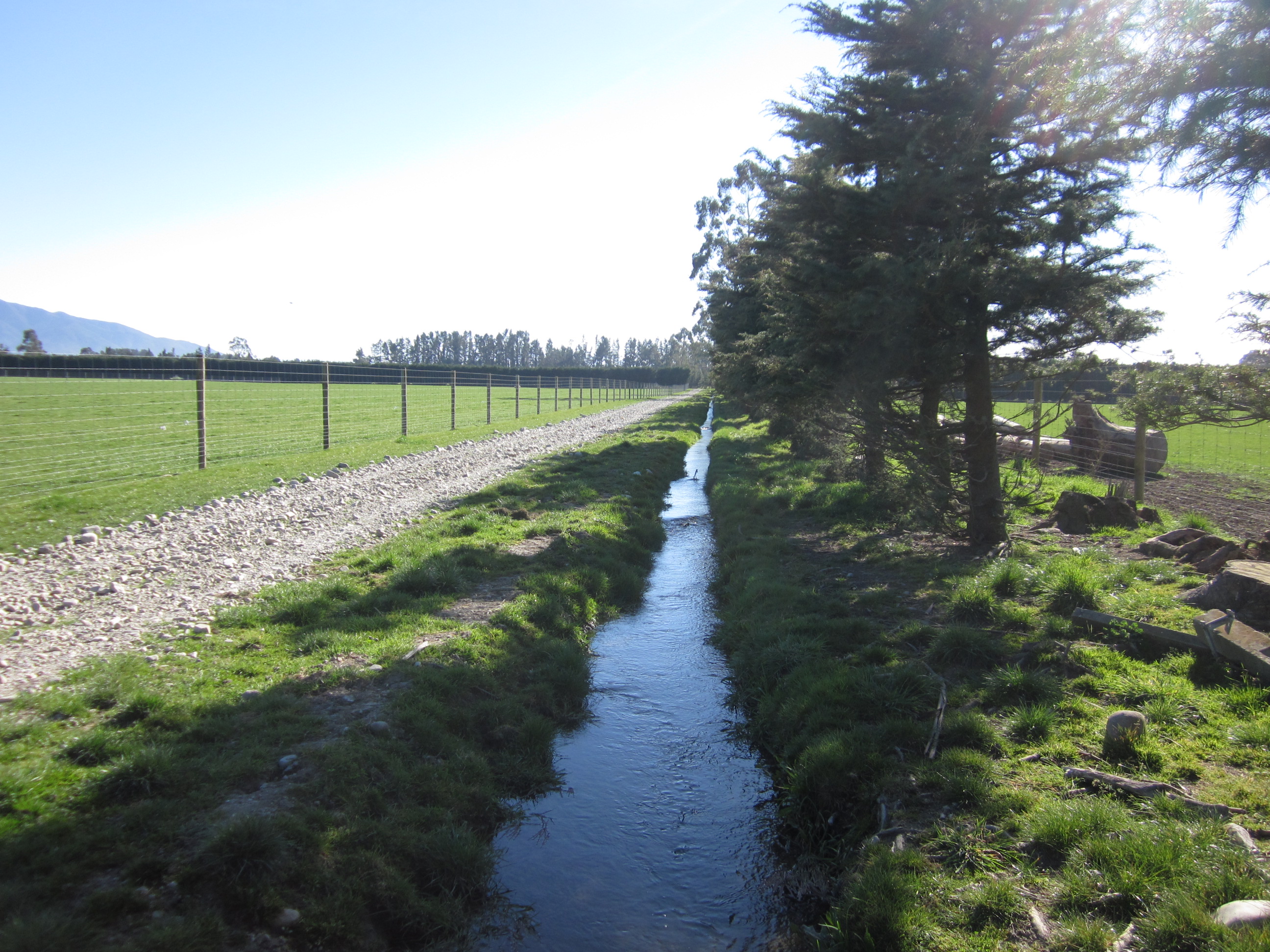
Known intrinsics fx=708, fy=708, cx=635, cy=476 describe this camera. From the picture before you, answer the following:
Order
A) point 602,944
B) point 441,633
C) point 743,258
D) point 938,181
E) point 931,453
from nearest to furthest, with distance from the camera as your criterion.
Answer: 1. point 602,944
2. point 441,633
3. point 938,181
4. point 931,453
5. point 743,258

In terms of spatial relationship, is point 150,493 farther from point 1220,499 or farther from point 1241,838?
point 1220,499

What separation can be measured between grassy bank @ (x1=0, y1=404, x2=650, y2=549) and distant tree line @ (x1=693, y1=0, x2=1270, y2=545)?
8472mm

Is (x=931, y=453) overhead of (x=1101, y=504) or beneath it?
overhead

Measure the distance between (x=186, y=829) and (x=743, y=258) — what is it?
17.3 metres

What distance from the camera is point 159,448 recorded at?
607 inches

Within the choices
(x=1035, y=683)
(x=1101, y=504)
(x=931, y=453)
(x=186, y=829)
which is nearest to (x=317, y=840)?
(x=186, y=829)

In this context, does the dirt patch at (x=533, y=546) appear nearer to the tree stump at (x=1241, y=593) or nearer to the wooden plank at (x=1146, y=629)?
the wooden plank at (x=1146, y=629)

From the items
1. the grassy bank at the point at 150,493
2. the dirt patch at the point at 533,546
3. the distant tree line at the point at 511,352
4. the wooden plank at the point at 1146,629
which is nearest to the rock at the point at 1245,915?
the wooden plank at the point at 1146,629

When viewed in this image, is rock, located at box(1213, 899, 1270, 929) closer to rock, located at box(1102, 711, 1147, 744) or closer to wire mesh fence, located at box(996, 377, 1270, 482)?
rock, located at box(1102, 711, 1147, 744)

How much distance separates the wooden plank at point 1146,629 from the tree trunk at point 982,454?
95.5 inches

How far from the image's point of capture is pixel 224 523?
28.8 ft

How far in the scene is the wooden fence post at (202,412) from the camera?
1241cm

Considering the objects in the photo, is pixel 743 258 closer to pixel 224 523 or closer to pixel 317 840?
pixel 224 523

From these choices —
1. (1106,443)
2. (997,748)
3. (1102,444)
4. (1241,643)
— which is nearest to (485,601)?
(997,748)
